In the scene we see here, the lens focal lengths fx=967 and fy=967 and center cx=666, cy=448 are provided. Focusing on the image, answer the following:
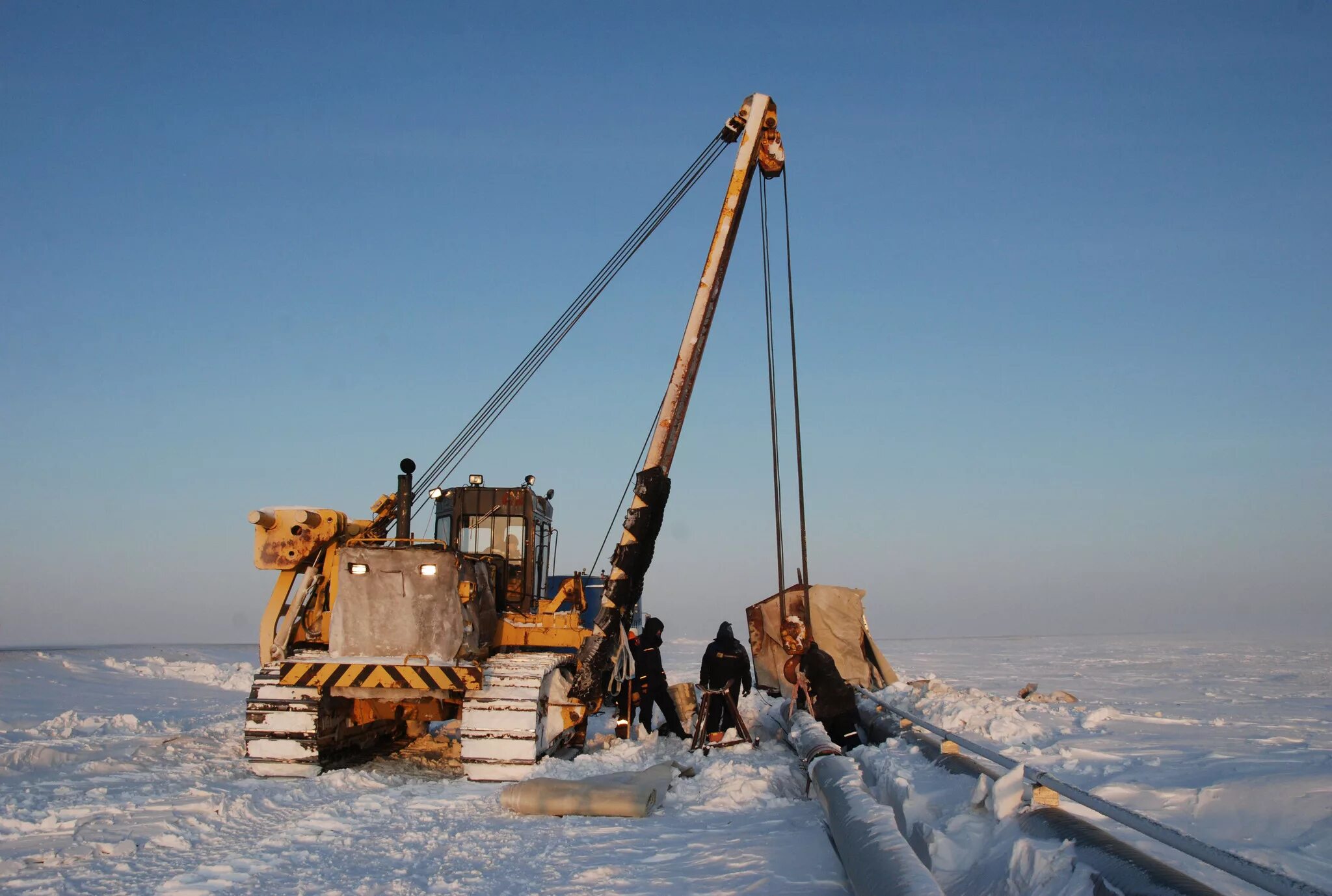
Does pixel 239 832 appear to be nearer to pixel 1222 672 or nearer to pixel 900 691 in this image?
pixel 900 691

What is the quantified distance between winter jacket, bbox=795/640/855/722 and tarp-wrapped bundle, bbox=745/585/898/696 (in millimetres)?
7482

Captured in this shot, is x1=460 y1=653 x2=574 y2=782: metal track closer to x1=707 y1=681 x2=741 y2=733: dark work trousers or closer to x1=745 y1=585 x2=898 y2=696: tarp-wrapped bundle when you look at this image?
x1=707 y1=681 x2=741 y2=733: dark work trousers

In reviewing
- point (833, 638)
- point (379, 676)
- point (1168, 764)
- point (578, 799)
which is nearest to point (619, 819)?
point (578, 799)

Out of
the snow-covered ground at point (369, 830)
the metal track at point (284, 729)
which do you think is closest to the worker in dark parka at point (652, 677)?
the snow-covered ground at point (369, 830)

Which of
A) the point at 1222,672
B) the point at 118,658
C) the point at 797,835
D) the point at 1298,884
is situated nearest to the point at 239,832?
the point at 797,835

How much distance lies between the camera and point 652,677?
13141mm

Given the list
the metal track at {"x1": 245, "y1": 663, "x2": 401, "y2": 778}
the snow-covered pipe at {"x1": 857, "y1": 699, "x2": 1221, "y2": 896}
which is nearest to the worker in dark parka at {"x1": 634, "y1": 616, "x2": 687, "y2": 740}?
the metal track at {"x1": 245, "y1": 663, "x2": 401, "y2": 778}

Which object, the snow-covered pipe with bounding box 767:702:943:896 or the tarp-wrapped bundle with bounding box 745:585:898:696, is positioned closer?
the snow-covered pipe with bounding box 767:702:943:896

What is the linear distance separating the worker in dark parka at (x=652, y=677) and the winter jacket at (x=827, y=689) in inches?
118

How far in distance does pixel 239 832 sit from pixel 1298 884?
6517mm

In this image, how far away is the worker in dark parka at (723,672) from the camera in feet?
39.6

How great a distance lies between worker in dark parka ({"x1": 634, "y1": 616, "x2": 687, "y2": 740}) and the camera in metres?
13.0

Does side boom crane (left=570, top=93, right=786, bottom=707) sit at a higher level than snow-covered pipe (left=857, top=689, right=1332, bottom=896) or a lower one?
higher

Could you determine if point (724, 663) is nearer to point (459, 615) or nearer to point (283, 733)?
point (459, 615)
